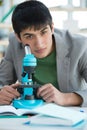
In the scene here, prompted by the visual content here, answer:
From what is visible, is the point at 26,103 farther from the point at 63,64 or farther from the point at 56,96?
the point at 63,64

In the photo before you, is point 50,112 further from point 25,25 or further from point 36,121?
point 25,25

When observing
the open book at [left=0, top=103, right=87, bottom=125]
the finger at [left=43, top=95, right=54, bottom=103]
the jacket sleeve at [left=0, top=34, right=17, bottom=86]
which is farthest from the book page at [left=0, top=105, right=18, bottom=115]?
the jacket sleeve at [left=0, top=34, right=17, bottom=86]

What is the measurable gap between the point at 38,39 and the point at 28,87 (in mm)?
313

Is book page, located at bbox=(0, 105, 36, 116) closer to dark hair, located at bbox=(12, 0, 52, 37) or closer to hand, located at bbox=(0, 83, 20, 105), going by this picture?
hand, located at bbox=(0, 83, 20, 105)

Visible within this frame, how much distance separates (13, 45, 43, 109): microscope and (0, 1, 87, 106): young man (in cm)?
6

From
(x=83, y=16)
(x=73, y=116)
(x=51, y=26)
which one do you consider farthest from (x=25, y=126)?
(x=83, y=16)

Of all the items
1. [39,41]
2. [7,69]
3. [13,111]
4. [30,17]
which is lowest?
[7,69]

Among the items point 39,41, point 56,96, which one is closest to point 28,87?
point 56,96

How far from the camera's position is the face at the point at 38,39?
1.58 metres

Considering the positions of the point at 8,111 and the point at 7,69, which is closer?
the point at 8,111

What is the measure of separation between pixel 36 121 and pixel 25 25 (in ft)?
2.02

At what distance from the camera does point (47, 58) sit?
1829 millimetres

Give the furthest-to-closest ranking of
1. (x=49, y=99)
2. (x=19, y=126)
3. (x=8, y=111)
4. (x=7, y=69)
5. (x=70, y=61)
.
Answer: (x=7, y=69)
(x=70, y=61)
(x=49, y=99)
(x=8, y=111)
(x=19, y=126)

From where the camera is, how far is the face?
1575 millimetres
